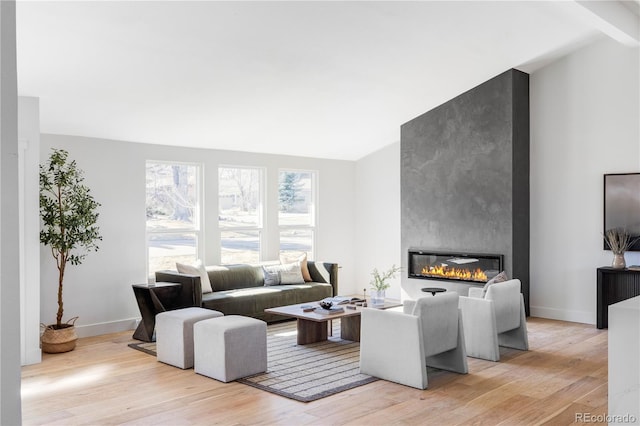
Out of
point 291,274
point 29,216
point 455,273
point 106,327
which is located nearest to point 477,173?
point 455,273

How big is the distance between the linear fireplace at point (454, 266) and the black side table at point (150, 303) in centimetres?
342

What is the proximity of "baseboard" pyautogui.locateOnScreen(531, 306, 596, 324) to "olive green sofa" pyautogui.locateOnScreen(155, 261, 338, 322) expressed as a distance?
264cm

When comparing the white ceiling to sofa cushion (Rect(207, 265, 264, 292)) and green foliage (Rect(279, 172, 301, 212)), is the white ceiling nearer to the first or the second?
green foliage (Rect(279, 172, 301, 212))

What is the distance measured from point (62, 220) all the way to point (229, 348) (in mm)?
2332

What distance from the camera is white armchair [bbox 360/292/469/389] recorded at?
13.8ft

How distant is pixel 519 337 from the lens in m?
5.41

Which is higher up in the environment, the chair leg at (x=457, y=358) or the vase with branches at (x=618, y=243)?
the vase with branches at (x=618, y=243)

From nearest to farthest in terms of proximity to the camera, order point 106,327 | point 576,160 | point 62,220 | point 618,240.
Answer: point 62,220 → point 106,327 → point 618,240 → point 576,160

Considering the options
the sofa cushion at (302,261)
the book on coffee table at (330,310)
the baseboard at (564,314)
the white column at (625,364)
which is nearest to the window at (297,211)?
the sofa cushion at (302,261)

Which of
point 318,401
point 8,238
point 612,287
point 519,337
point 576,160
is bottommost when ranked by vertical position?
point 318,401

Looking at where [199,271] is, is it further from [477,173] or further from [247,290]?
[477,173]

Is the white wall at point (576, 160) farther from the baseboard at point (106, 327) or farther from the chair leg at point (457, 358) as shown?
the baseboard at point (106, 327)

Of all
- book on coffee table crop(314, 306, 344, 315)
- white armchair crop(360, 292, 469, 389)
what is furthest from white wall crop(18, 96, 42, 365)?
white armchair crop(360, 292, 469, 389)

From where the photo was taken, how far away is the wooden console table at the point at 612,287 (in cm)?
611
